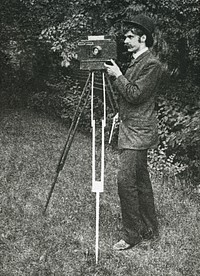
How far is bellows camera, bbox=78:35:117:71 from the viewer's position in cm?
446

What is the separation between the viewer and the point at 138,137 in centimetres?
465

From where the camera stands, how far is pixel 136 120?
4.66 metres

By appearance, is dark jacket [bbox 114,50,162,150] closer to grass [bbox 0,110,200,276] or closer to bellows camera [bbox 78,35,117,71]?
bellows camera [bbox 78,35,117,71]

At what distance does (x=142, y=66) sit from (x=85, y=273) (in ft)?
5.68

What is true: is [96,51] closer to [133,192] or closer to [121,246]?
[133,192]

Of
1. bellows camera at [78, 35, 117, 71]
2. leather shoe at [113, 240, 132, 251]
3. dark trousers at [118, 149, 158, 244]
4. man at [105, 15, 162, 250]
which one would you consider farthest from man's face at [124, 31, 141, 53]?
leather shoe at [113, 240, 132, 251]

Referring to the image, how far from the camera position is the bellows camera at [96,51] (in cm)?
446

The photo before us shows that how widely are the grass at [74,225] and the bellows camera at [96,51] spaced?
5.21ft

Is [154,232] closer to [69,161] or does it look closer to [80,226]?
[80,226]

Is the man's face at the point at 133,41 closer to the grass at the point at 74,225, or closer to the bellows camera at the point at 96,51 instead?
the bellows camera at the point at 96,51

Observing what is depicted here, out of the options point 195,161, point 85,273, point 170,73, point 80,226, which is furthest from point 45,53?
point 85,273

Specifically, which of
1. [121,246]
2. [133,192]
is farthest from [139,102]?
[121,246]

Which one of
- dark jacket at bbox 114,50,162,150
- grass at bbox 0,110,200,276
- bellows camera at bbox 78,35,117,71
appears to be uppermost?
bellows camera at bbox 78,35,117,71

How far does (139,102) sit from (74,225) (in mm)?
1477
